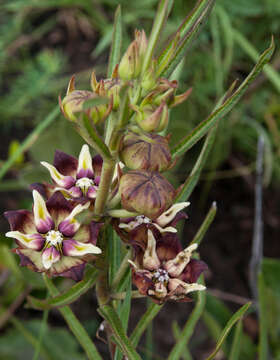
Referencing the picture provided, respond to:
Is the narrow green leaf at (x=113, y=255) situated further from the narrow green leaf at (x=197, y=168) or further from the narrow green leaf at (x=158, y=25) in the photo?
the narrow green leaf at (x=158, y=25)

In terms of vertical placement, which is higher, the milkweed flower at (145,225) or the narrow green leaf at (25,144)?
the narrow green leaf at (25,144)

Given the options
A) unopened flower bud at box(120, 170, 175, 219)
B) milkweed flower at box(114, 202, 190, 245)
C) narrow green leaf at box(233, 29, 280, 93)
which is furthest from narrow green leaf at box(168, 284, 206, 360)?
narrow green leaf at box(233, 29, 280, 93)

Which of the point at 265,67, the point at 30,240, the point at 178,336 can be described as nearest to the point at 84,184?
the point at 30,240

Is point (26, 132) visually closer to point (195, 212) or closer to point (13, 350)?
point (195, 212)

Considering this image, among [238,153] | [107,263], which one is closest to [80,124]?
[107,263]

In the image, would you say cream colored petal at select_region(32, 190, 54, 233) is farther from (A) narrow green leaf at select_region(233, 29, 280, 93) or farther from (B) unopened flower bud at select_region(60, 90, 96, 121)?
(A) narrow green leaf at select_region(233, 29, 280, 93)

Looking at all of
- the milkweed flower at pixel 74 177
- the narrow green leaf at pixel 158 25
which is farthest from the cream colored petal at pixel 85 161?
the narrow green leaf at pixel 158 25

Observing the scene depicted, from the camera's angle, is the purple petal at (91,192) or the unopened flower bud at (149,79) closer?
the unopened flower bud at (149,79)

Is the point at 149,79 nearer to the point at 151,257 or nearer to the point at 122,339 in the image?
the point at 151,257
